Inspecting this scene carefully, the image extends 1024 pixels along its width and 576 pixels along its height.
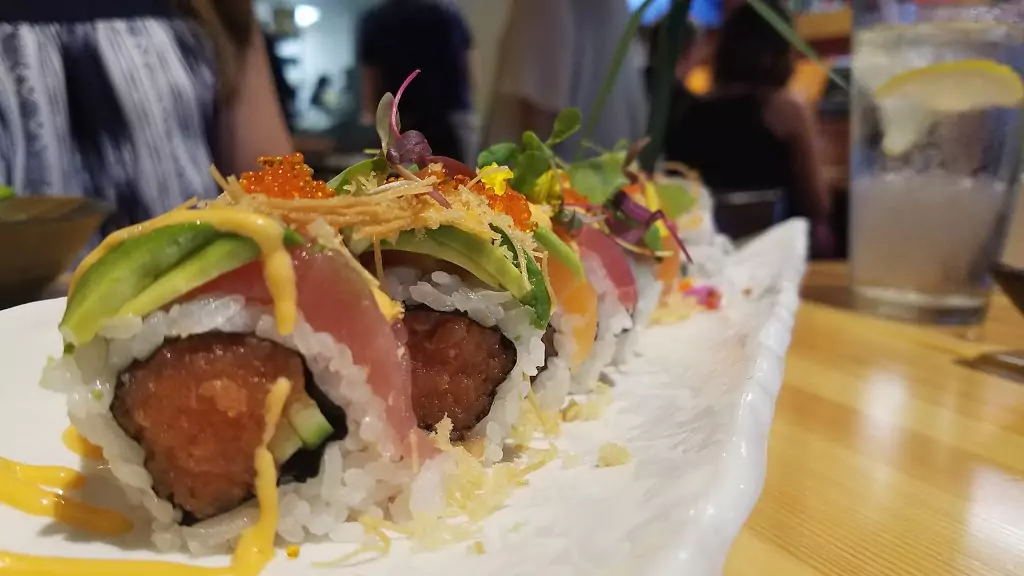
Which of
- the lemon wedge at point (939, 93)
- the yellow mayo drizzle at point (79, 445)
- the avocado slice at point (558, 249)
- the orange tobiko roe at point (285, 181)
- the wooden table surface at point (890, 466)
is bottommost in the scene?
the wooden table surface at point (890, 466)

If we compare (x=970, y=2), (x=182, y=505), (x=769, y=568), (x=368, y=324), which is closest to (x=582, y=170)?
(x=368, y=324)

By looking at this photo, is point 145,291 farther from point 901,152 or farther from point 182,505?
point 901,152

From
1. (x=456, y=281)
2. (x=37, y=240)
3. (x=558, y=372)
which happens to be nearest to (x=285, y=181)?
(x=456, y=281)

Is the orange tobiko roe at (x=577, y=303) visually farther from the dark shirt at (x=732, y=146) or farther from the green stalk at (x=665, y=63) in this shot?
the dark shirt at (x=732, y=146)

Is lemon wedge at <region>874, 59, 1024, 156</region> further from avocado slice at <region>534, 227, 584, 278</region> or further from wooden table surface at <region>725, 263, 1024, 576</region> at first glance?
avocado slice at <region>534, 227, 584, 278</region>

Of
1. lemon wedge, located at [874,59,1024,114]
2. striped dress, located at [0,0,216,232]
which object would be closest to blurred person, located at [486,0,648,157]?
striped dress, located at [0,0,216,232]

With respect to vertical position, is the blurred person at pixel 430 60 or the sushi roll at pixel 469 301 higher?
the blurred person at pixel 430 60

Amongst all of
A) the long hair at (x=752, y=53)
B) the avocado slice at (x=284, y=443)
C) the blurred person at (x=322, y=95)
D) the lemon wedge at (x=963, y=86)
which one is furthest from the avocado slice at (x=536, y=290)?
the blurred person at (x=322, y=95)
